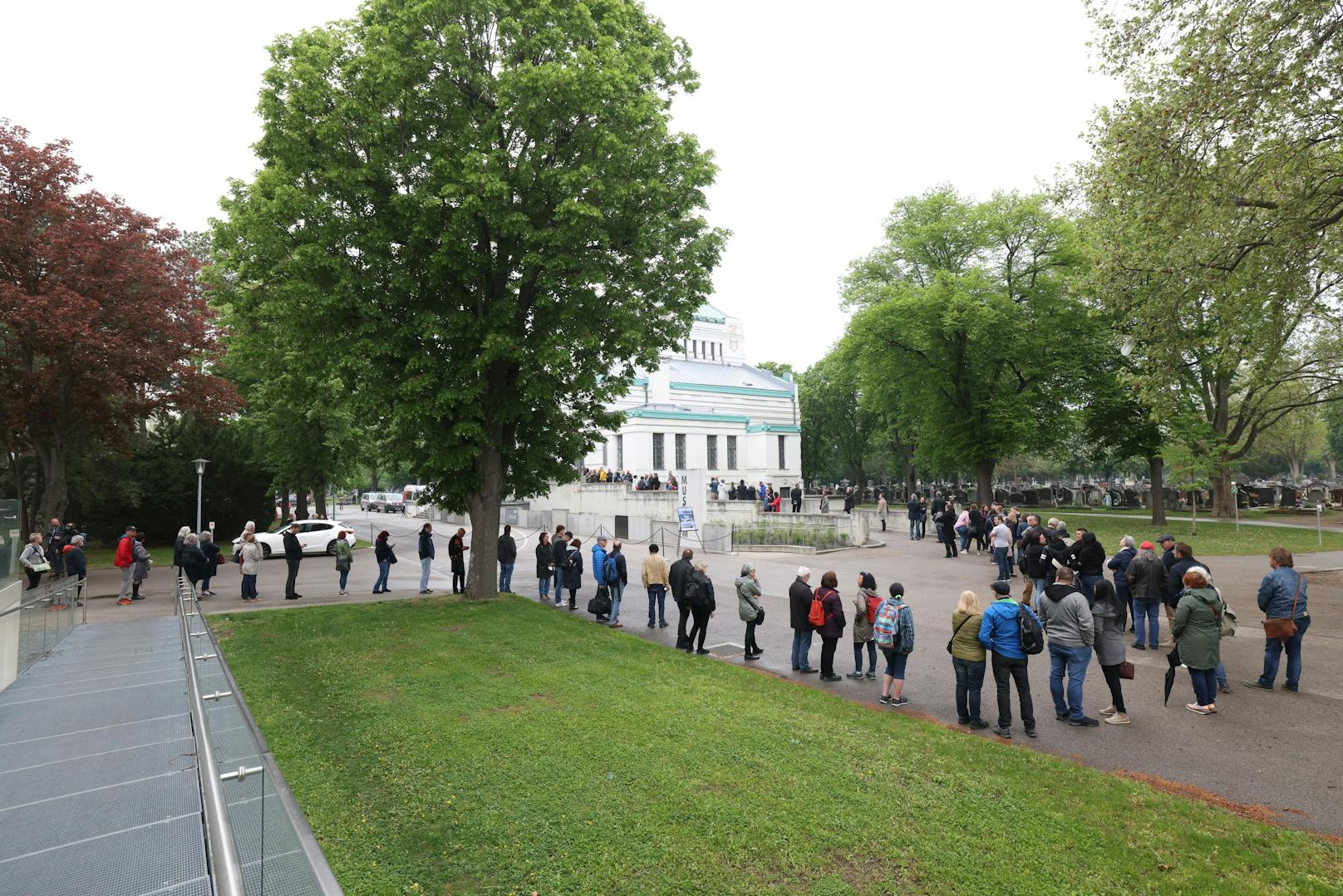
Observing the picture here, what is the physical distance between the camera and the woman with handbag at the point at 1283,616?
893cm

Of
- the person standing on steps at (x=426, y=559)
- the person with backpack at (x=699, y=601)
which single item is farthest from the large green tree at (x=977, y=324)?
the person with backpack at (x=699, y=601)

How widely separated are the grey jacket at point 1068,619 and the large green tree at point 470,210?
28.9 ft

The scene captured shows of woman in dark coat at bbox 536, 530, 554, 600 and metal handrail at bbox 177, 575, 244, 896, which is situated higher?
metal handrail at bbox 177, 575, 244, 896

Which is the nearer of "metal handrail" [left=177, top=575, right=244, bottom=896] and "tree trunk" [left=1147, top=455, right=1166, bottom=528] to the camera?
"metal handrail" [left=177, top=575, right=244, bottom=896]

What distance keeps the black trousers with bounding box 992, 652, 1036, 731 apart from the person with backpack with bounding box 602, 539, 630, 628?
7810 mm

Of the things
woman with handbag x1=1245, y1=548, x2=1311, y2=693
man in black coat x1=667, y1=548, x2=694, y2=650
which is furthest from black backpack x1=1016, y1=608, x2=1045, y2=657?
man in black coat x1=667, y1=548, x2=694, y2=650

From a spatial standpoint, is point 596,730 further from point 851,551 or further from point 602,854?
point 851,551

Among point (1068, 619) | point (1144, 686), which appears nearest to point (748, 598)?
point (1068, 619)

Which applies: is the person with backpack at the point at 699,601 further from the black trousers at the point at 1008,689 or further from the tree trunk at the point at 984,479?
the tree trunk at the point at 984,479

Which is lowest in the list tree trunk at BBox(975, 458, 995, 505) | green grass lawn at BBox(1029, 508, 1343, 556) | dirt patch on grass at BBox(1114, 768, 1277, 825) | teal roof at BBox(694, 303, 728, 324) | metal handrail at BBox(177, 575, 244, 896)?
dirt patch on grass at BBox(1114, 768, 1277, 825)

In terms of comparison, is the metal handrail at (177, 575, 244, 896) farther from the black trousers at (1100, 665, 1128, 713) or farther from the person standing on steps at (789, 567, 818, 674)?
the black trousers at (1100, 665, 1128, 713)

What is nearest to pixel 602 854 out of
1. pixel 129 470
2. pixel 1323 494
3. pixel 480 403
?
pixel 480 403

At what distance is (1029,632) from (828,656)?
311 centimetres

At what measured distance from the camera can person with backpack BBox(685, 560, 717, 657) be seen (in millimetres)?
11734
